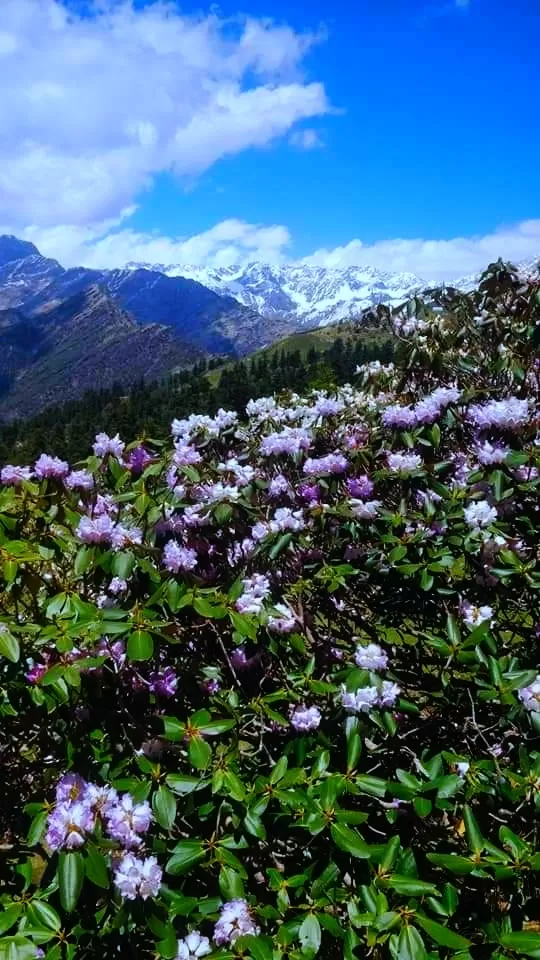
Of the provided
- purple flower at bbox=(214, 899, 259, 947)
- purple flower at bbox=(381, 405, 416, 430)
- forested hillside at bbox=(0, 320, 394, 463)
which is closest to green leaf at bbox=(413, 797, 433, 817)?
purple flower at bbox=(214, 899, 259, 947)

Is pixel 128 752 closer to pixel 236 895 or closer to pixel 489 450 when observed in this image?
pixel 236 895

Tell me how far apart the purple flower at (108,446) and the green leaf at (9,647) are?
3.54 feet

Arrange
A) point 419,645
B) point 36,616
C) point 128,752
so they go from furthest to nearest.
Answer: point 419,645
point 36,616
point 128,752

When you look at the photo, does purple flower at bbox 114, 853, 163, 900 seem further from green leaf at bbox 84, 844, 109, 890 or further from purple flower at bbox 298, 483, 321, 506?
purple flower at bbox 298, 483, 321, 506

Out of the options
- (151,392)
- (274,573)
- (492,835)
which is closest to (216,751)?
(274,573)

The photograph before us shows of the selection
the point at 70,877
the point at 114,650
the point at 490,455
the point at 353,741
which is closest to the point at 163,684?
the point at 114,650

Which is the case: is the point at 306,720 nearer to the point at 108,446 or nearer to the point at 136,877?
the point at 136,877

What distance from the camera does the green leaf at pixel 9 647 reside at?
84.0 inches

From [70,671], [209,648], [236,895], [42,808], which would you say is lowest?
[236,895]

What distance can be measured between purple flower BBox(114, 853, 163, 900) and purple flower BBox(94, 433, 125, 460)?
1631 millimetres

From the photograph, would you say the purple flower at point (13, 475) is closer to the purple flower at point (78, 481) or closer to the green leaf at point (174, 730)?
the purple flower at point (78, 481)

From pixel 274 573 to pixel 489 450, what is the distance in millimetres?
959

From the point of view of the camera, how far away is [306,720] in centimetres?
246

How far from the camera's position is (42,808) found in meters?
2.19
